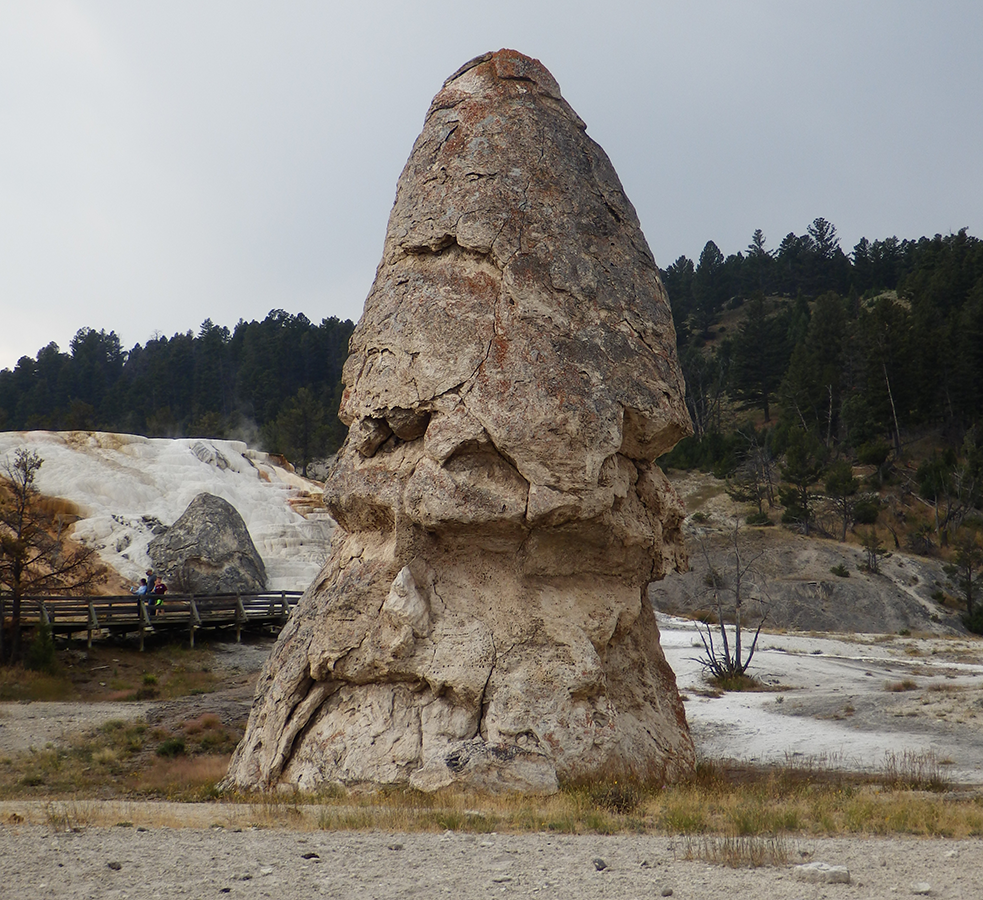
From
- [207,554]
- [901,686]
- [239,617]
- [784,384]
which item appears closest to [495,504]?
[901,686]

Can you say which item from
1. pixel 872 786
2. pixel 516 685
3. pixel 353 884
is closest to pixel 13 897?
pixel 353 884

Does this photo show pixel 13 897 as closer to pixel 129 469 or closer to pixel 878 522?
pixel 129 469

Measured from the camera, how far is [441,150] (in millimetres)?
11172

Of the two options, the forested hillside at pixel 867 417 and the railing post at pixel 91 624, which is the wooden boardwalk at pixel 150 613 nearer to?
the railing post at pixel 91 624

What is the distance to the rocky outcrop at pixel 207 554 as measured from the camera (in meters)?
30.7

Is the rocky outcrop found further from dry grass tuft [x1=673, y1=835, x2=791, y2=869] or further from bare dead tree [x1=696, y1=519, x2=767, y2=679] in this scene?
dry grass tuft [x1=673, y1=835, x2=791, y2=869]

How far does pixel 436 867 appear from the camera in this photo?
5684 mm

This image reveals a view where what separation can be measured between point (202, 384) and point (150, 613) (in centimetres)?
6410

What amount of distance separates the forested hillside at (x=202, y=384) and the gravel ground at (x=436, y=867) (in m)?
58.5

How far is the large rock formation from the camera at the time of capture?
9.17m

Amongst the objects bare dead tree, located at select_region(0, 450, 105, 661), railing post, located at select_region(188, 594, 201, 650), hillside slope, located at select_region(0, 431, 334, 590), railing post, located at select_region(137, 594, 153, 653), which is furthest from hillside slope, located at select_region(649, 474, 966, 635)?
bare dead tree, located at select_region(0, 450, 105, 661)

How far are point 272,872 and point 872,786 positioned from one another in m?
6.96

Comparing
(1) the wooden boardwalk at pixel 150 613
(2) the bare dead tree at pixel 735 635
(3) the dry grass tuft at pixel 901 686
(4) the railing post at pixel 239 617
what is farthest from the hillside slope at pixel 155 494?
(3) the dry grass tuft at pixel 901 686

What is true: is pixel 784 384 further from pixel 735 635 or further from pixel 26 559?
pixel 26 559
